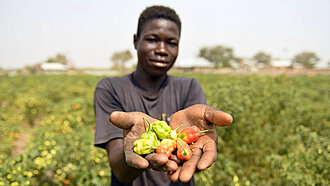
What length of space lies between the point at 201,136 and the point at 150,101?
640mm

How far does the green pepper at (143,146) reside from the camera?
1353mm

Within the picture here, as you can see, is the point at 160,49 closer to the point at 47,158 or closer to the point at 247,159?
the point at 47,158

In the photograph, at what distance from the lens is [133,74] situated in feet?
7.26

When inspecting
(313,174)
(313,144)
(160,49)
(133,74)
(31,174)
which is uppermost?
(160,49)

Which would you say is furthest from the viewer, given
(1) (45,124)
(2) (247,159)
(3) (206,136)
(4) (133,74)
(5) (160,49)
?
(1) (45,124)

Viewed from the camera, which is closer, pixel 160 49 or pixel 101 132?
pixel 101 132

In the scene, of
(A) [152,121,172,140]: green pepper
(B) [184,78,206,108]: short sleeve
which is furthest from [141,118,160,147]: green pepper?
(B) [184,78,206,108]: short sleeve

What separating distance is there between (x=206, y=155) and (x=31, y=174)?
257cm

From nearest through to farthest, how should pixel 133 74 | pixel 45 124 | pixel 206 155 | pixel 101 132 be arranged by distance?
pixel 206 155, pixel 101 132, pixel 133 74, pixel 45 124

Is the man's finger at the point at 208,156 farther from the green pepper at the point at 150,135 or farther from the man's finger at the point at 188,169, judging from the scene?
the green pepper at the point at 150,135

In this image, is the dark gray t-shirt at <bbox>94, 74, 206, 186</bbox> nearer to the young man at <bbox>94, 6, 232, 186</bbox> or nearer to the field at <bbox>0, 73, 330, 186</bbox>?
the young man at <bbox>94, 6, 232, 186</bbox>

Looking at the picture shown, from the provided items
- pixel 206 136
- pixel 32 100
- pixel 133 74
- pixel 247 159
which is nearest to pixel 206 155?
pixel 206 136

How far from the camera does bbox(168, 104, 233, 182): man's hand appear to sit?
46.7 inches

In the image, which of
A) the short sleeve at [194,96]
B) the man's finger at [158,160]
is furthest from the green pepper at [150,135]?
the short sleeve at [194,96]
